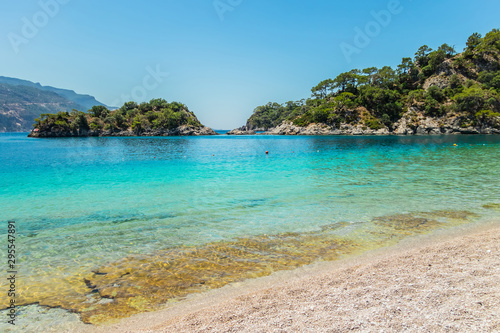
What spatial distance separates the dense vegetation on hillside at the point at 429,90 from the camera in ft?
347

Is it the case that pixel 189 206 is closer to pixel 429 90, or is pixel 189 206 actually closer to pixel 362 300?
pixel 362 300

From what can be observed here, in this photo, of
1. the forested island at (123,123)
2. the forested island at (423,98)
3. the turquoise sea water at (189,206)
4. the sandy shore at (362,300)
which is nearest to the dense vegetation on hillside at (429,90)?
the forested island at (423,98)

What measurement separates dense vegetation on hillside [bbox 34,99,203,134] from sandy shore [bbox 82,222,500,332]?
17083 cm

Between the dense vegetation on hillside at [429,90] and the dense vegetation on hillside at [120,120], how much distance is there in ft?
281

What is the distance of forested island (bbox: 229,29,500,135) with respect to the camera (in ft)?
346

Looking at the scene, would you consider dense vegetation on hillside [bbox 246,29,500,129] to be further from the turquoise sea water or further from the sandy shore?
the sandy shore

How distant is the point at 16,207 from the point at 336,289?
60.1 feet

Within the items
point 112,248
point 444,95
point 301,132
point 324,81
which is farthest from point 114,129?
point 444,95

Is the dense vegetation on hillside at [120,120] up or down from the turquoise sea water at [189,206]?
up

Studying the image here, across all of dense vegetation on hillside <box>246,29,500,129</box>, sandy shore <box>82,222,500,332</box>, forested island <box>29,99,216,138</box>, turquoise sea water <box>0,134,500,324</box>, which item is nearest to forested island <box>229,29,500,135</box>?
dense vegetation on hillside <box>246,29,500,129</box>

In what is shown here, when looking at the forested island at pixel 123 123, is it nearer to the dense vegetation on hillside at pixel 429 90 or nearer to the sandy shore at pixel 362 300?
the dense vegetation on hillside at pixel 429 90

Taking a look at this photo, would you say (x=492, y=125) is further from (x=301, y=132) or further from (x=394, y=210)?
(x=394, y=210)

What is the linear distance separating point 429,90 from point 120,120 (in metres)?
175

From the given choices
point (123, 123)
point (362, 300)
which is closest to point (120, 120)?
point (123, 123)
